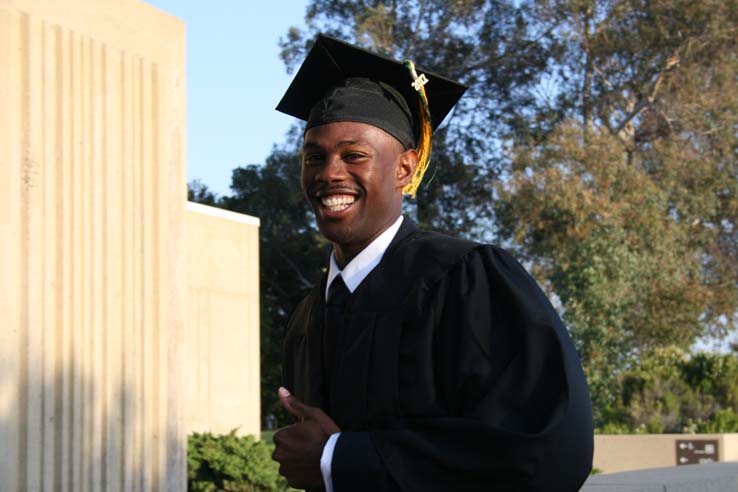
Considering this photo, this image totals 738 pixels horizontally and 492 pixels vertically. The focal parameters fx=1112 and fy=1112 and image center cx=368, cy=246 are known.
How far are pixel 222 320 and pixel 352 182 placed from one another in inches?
429

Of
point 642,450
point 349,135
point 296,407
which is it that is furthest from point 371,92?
point 642,450

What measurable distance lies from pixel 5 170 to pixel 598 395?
55.8 feet

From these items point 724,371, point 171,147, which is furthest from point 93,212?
point 724,371

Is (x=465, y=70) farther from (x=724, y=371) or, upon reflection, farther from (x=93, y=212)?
(x=93, y=212)

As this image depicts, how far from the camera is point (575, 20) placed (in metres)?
27.1

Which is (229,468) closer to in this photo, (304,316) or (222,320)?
(222,320)

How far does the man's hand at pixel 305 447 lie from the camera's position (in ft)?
7.06

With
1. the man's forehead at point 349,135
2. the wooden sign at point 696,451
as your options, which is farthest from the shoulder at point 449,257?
the wooden sign at point 696,451

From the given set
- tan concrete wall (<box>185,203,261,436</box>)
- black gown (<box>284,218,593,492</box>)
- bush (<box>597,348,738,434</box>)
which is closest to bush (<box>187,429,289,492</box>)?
tan concrete wall (<box>185,203,261,436</box>)

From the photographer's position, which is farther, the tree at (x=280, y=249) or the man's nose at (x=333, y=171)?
the tree at (x=280, y=249)

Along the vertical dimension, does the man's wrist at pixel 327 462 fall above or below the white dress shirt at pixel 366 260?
below

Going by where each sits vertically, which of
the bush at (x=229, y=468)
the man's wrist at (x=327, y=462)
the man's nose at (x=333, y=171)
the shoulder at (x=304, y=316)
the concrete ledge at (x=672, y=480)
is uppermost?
the man's nose at (x=333, y=171)

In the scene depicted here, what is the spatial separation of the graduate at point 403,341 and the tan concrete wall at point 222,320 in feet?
32.2

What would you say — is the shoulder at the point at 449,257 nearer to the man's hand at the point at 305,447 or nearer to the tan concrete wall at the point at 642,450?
the man's hand at the point at 305,447
